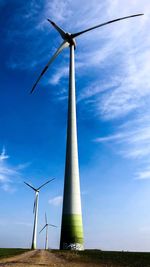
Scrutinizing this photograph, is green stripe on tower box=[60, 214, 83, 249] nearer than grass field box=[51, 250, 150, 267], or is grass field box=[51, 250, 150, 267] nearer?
grass field box=[51, 250, 150, 267]

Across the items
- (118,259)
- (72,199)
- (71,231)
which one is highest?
(72,199)

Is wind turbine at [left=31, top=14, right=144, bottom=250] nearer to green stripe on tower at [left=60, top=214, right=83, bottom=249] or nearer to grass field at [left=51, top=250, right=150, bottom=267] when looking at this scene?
green stripe on tower at [left=60, top=214, right=83, bottom=249]

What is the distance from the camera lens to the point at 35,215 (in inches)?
4230

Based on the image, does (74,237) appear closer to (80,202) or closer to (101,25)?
(80,202)

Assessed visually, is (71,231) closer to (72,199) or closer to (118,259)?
(72,199)

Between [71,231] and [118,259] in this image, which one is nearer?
[118,259]

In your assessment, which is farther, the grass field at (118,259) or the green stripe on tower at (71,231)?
the green stripe on tower at (71,231)

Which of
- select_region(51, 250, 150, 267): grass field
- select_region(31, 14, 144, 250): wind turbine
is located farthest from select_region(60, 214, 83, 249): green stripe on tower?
select_region(51, 250, 150, 267): grass field

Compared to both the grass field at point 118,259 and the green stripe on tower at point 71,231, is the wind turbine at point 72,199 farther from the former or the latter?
the grass field at point 118,259

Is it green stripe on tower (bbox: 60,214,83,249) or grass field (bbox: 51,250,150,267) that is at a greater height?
green stripe on tower (bbox: 60,214,83,249)

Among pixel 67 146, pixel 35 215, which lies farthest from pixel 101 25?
pixel 35 215

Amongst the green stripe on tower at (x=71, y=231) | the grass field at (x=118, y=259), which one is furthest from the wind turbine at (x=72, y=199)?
the grass field at (x=118, y=259)

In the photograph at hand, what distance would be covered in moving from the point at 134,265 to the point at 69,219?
2919cm

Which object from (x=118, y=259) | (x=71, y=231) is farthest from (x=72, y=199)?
(x=118, y=259)
